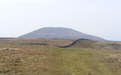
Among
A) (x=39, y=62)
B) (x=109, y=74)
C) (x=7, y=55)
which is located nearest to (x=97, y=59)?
(x=109, y=74)

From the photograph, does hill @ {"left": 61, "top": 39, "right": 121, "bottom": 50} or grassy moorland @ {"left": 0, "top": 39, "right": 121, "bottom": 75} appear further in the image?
hill @ {"left": 61, "top": 39, "right": 121, "bottom": 50}

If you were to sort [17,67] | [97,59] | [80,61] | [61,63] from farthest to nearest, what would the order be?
[97,59]
[80,61]
[61,63]
[17,67]

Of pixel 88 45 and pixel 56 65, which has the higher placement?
pixel 56 65

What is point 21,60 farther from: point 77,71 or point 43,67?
point 77,71

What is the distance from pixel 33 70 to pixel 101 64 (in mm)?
17436

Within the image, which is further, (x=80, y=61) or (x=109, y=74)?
(x=80, y=61)

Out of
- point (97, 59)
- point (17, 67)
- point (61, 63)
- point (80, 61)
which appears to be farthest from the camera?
point (97, 59)

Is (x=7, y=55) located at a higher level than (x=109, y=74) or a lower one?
higher

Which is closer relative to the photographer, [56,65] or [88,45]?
[56,65]

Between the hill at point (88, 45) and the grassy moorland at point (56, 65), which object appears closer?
the grassy moorland at point (56, 65)

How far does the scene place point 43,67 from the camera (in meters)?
39.4

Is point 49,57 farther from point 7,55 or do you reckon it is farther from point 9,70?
point 9,70

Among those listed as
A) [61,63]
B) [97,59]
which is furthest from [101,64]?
[61,63]

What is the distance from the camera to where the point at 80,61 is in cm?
4600
